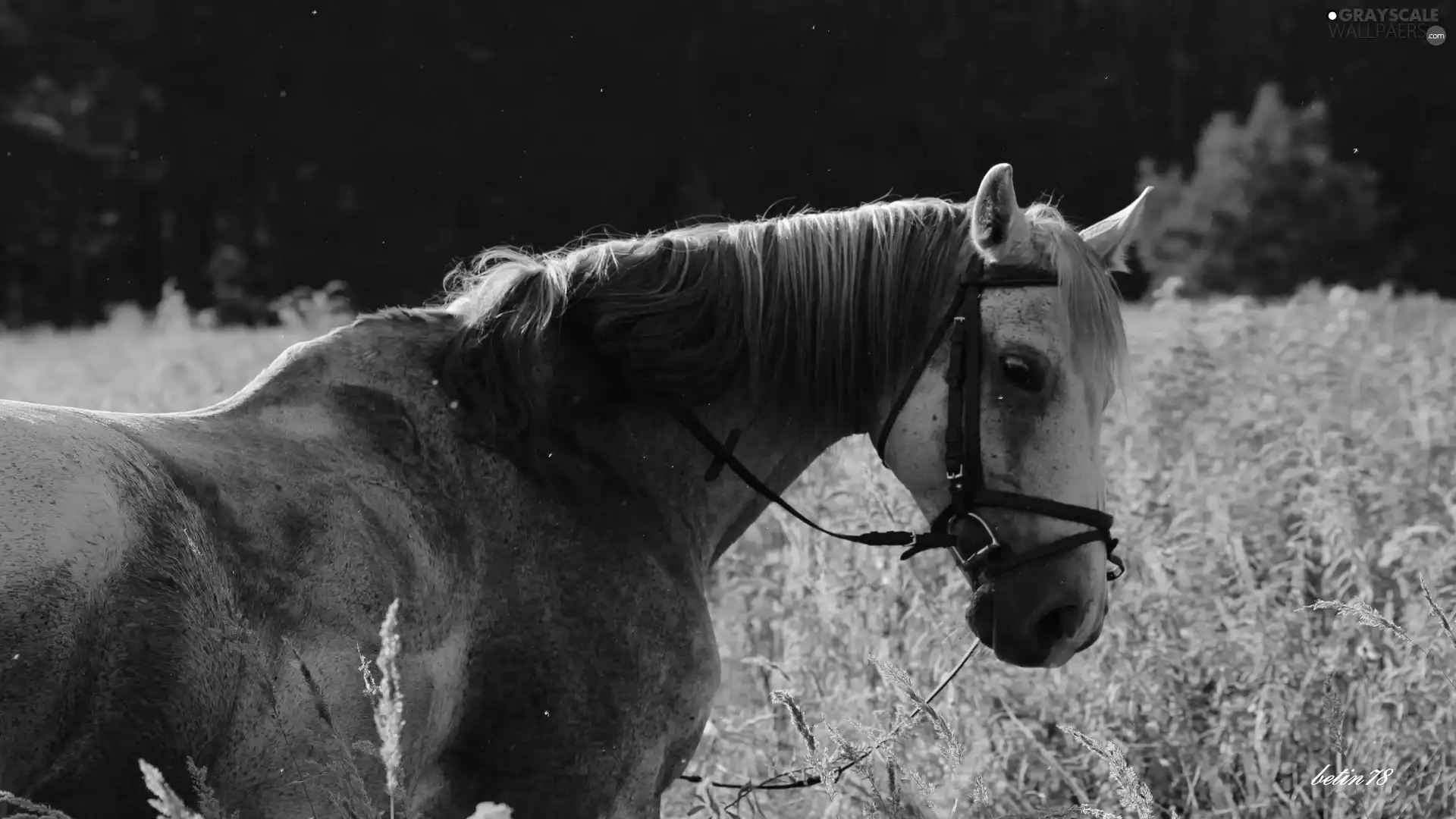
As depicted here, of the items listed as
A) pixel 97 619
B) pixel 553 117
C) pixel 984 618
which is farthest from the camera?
pixel 553 117

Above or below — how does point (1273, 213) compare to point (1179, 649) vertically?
below

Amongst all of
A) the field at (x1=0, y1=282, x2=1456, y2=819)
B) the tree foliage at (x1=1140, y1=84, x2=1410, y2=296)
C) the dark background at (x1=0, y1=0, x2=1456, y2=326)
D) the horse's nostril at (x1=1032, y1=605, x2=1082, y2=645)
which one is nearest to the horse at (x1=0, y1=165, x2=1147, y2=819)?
the horse's nostril at (x1=1032, y1=605, x2=1082, y2=645)

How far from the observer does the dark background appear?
42406 mm

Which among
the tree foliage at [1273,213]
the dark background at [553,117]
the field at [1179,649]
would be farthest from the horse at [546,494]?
the tree foliage at [1273,213]

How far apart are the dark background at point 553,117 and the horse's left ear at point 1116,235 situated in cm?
3674

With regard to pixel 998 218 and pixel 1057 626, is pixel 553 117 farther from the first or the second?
pixel 1057 626

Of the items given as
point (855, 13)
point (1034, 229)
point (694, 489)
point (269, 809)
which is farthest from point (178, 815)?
point (855, 13)

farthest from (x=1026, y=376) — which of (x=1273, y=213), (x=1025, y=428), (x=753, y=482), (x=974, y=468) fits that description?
(x=1273, y=213)

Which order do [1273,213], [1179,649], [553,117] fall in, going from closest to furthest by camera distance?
[1179,649] → [553,117] → [1273,213]

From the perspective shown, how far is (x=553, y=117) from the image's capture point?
1797 inches

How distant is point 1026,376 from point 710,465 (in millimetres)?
794

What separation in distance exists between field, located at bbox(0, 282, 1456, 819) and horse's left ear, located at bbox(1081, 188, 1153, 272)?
34cm

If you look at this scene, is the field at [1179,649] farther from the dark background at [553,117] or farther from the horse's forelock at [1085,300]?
the dark background at [553,117]

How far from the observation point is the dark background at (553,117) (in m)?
42.4
